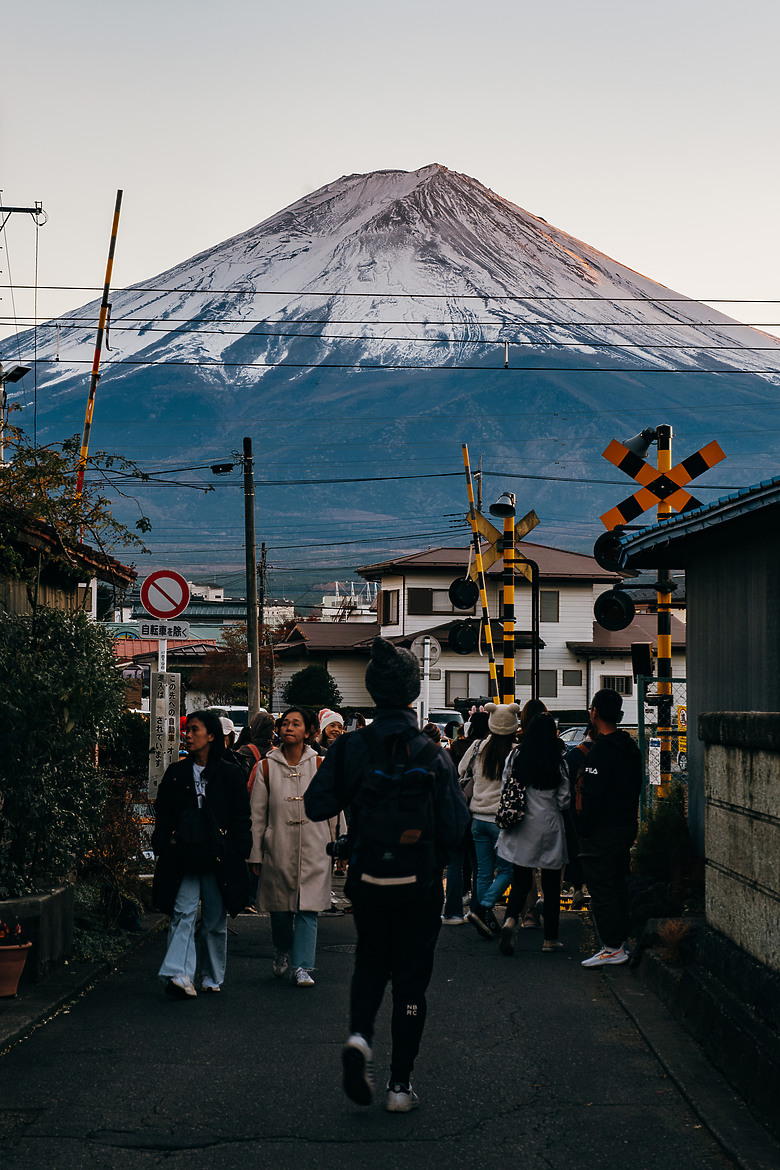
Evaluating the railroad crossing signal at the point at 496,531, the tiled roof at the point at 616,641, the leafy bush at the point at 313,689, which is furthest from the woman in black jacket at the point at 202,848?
the tiled roof at the point at 616,641

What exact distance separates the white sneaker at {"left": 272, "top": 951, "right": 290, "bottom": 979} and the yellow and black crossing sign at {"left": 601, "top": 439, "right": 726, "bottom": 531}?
634cm

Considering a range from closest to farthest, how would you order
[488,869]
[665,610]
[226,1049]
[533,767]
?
1. [226,1049]
2. [533,767]
3. [488,869]
4. [665,610]

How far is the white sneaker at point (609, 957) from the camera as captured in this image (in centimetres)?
912

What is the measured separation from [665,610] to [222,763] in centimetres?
696

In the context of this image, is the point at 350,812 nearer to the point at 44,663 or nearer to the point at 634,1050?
the point at 634,1050

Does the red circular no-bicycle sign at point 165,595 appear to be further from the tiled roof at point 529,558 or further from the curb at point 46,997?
the tiled roof at point 529,558

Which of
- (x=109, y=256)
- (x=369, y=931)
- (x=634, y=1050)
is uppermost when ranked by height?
(x=109, y=256)

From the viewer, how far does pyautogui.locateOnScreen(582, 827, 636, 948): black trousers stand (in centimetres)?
909

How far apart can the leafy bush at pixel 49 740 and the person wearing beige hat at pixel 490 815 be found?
3.18 m

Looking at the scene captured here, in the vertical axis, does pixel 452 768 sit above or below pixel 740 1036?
above

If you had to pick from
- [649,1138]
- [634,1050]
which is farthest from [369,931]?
[634,1050]

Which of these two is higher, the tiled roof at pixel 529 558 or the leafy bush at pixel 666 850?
the tiled roof at pixel 529 558

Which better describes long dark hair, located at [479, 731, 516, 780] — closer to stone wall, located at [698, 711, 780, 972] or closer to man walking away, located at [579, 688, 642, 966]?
man walking away, located at [579, 688, 642, 966]

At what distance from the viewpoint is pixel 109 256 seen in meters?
18.3
